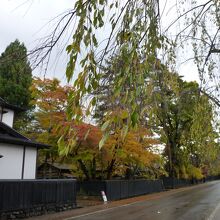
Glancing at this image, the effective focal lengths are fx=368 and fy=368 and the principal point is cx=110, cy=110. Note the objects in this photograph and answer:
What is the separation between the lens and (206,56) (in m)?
10.3

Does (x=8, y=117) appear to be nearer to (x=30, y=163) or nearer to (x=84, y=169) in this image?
(x=30, y=163)

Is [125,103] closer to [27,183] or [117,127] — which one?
[117,127]

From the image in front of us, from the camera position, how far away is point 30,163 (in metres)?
24.5

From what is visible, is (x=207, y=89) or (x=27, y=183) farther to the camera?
(x=27, y=183)

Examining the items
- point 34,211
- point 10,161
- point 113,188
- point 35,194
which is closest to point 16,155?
point 10,161

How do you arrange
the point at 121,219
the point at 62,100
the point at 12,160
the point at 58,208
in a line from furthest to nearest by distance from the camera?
the point at 62,100 → the point at 12,160 → the point at 58,208 → the point at 121,219

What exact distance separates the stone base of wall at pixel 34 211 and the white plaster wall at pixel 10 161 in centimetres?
358

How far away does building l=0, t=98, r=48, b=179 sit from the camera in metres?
22.2

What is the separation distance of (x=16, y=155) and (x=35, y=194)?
439cm

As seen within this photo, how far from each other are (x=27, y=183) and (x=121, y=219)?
5515 mm

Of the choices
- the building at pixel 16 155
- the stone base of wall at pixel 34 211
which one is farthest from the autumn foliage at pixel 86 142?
the stone base of wall at pixel 34 211

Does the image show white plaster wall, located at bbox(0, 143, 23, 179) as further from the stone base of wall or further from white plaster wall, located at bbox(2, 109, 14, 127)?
white plaster wall, located at bbox(2, 109, 14, 127)

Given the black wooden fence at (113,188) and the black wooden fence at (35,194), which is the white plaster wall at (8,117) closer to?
the black wooden fence at (35,194)

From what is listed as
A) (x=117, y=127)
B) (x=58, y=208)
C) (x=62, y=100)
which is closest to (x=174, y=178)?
(x=62, y=100)
